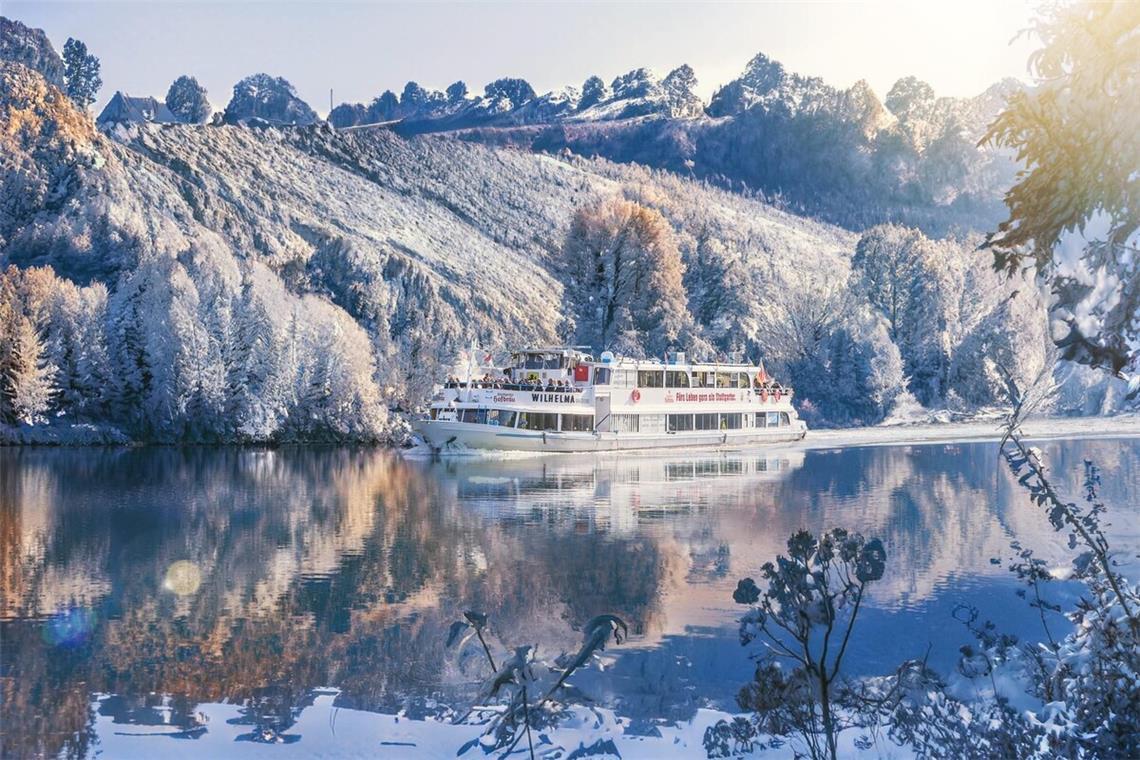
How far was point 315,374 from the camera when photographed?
5578 cm

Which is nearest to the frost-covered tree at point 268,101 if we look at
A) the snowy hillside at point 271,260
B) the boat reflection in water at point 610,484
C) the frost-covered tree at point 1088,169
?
the snowy hillside at point 271,260

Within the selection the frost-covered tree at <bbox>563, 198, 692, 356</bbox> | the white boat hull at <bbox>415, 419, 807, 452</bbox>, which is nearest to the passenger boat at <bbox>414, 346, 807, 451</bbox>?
the white boat hull at <bbox>415, 419, 807, 452</bbox>

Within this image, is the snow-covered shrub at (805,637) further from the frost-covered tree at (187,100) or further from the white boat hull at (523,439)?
the frost-covered tree at (187,100)

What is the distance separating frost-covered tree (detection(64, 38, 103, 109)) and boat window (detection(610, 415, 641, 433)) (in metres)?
89.9

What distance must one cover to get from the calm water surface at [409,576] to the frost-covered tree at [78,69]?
93.3 metres

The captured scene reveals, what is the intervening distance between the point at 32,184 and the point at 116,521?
5113 centimetres

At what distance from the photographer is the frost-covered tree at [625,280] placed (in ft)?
227

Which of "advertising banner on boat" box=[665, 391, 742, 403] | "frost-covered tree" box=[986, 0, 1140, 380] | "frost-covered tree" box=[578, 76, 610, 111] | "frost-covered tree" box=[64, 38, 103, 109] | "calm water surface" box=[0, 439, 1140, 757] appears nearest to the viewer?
"frost-covered tree" box=[986, 0, 1140, 380]

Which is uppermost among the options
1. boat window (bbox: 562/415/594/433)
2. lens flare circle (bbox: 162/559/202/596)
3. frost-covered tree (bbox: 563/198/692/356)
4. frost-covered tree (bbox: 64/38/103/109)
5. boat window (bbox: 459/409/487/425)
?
frost-covered tree (bbox: 64/38/103/109)

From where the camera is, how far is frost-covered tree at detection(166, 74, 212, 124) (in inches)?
5620

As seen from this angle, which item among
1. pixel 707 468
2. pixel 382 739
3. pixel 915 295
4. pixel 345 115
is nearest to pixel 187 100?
pixel 345 115

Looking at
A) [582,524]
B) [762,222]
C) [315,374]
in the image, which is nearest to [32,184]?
[315,374]

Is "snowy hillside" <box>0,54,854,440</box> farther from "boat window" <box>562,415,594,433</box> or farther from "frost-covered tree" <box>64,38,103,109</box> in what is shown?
"frost-covered tree" <box>64,38,103,109</box>

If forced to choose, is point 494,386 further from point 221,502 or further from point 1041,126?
point 1041,126
